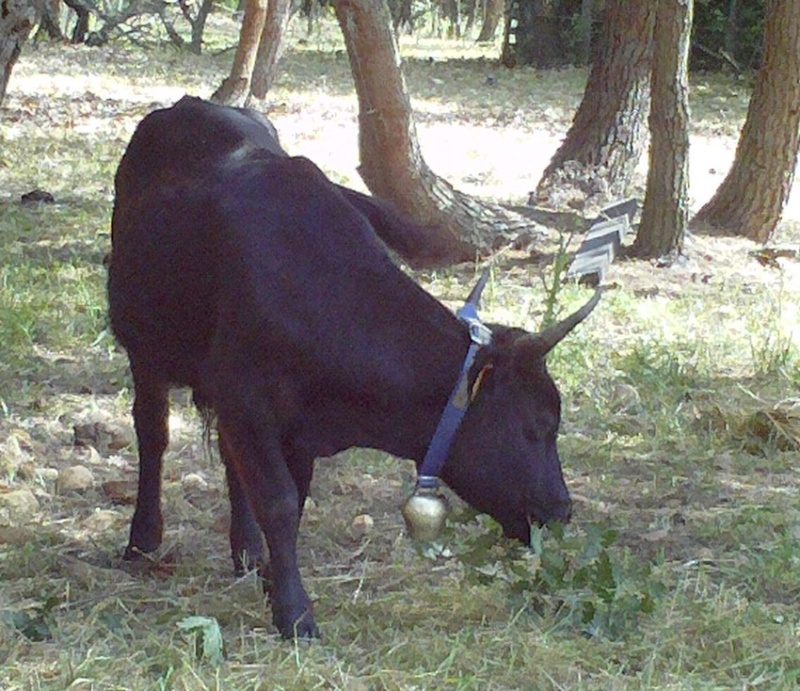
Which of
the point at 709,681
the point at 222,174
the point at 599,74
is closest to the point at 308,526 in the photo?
the point at 222,174

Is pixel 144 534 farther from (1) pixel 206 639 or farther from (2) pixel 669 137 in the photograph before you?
(2) pixel 669 137

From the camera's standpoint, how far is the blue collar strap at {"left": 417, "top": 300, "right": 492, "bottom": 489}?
12.2 feet

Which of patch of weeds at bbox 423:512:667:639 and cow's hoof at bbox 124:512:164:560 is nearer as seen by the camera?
patch of weeds at bbox 423:512:667:639

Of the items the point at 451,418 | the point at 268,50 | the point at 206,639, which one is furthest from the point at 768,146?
the point at 206,639

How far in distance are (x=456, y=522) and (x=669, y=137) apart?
5.03 m

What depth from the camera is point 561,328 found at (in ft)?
11.6

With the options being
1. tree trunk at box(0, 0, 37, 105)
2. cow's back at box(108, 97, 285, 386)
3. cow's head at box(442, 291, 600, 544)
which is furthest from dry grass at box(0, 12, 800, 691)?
tree trunk at box(0, 0, 37, 105)

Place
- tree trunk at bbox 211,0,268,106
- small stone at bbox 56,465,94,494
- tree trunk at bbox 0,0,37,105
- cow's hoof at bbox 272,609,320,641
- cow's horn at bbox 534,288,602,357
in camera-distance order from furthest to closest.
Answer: tree trunk at bbox 211,0,268,106, tree trunk at bbox 0,0,37,105, small stone at bbox 56,465,94,494, cow's hoof at bbox 272,609,320,641, cow's horn at bbox 534,288,602,357

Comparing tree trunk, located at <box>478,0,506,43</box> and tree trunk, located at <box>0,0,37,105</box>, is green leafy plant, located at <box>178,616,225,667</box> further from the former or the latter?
tree trunk, located at <box>478,0,506,43</box>

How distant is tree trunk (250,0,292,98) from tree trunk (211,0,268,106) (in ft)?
1.98

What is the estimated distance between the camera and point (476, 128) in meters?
14.7

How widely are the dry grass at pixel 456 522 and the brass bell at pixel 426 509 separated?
0.28 metres

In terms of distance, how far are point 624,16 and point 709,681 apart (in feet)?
23.9

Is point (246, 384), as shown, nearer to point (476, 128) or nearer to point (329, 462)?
point (329, 462)
